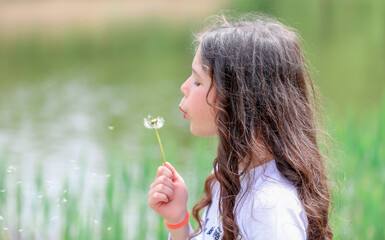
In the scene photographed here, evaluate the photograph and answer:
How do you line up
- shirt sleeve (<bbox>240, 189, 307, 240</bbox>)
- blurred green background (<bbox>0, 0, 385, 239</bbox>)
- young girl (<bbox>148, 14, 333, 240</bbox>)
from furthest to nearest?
blurred green background (<bbox>0, 0, 385, 239</bbox>) < young girl (<bbox>148, 14, 333, 240</bbox>) < shirt sleeve (<bbox>240, 189, 307, 240</bbox>)

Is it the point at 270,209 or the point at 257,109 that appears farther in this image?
the point at 257,109

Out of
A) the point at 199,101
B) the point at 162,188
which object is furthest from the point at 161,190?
the point at 199,101

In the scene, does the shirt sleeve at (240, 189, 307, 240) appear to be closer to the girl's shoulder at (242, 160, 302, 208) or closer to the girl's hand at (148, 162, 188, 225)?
the girl's shoulder at (242, 160, 302, 208)

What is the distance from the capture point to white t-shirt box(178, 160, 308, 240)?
105 cm

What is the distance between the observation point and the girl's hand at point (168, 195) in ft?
3.88

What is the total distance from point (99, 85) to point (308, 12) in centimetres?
550

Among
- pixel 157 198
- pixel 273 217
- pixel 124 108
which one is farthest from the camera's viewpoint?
pixel 124 108

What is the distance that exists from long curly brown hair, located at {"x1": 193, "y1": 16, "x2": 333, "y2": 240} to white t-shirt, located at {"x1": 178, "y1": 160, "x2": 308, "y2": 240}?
24mm

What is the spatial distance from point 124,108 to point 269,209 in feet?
17.5

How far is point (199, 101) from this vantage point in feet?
3.90

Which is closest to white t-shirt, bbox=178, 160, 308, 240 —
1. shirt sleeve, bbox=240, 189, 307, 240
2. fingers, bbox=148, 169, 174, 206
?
shirt sleeve, bbox=240, 189, 307, 240

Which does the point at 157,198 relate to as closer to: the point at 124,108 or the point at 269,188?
the point at 269,188

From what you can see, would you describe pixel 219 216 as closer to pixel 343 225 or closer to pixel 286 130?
pixel 286 130

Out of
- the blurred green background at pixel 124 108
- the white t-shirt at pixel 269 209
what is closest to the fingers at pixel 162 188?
the white t-shirt at pixel 269 209
